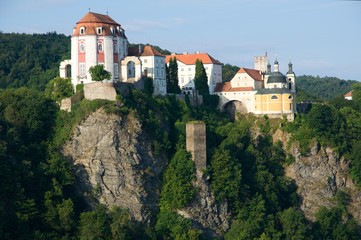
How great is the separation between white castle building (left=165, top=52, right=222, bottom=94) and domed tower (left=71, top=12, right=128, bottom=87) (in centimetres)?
863

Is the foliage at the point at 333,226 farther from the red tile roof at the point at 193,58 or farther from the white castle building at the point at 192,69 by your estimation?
the red tile roof at the point at 193,58

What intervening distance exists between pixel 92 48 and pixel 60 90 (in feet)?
11.2

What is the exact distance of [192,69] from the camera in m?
78.2

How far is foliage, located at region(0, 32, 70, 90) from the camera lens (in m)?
92.8

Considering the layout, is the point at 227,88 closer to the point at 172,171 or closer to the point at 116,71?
the point at 116,71

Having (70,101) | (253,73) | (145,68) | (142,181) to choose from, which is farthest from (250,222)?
(253,73)

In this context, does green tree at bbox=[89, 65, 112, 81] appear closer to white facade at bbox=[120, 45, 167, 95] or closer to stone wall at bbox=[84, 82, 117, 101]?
stone wall at bbox=[84, 82, 117, 101]

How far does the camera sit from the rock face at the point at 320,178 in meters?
73.6

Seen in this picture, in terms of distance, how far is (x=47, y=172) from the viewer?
62.1 meters

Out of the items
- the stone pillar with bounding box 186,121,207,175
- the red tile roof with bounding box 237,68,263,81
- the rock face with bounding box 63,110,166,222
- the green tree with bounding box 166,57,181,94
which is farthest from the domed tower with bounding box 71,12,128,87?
the red tile roof with bounding box 237,68,263,81

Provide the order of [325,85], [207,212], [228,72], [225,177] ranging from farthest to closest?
[325,85], [228,72], [225,177], [207,212]

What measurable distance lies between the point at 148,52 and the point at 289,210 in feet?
46.4

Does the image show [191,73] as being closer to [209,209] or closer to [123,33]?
[123,33]

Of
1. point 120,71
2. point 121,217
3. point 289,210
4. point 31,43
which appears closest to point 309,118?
point 289,210
